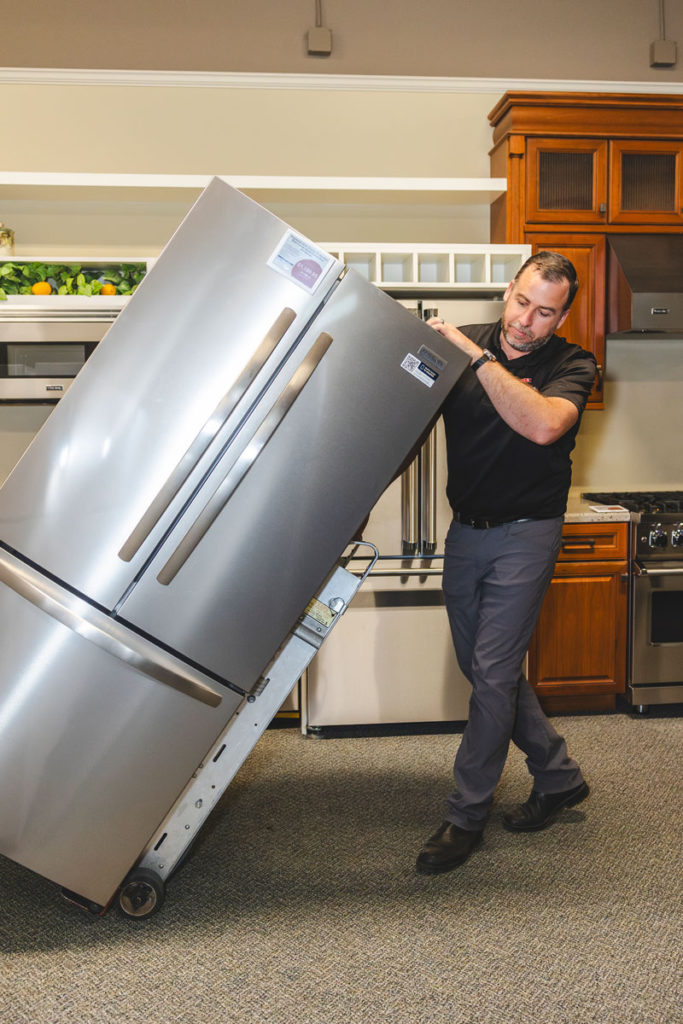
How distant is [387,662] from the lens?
3.27 metres

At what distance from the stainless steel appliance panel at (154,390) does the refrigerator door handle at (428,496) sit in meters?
1.47

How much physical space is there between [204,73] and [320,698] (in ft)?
8.60

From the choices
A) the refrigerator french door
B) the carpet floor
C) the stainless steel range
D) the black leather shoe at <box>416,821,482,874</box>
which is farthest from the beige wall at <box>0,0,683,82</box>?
the black leather shoe at <box>416,821,482,874</box>

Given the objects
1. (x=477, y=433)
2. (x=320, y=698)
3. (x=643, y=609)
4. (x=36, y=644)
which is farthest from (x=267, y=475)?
(x=643, y=609)

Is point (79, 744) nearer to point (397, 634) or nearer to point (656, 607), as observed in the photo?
point (397, 634)

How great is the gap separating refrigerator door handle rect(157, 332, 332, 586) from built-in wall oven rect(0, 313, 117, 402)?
1.62 meters

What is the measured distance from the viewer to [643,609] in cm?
348

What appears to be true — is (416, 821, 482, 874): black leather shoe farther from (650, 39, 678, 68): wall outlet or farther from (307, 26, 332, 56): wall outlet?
(650, 39, 678, 68): wall outlet

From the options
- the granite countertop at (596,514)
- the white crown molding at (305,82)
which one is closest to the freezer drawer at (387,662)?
the granite countertop at (596,514)

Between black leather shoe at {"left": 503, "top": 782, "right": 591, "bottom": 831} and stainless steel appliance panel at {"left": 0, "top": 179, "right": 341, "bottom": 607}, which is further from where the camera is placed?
black leather shoe at {"left": 503, "top": 782, "right": 591, "bottom": 831}

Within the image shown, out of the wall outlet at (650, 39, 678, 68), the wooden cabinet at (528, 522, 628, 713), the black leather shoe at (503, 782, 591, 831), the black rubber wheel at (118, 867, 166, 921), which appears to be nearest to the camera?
the black rubber wheel at (118, 867, 166, 921)

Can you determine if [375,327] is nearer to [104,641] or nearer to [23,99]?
[104,641]

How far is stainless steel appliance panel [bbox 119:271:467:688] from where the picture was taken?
5.96 feet

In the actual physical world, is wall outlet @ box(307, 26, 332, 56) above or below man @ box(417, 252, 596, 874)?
above
